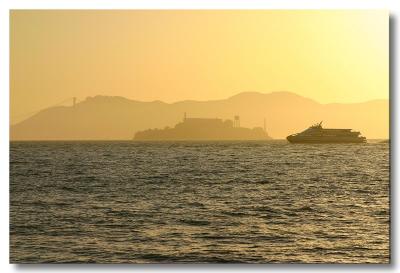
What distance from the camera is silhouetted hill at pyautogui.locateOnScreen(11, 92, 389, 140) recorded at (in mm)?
5535

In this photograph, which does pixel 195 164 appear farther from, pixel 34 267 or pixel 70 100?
pixel 34 267

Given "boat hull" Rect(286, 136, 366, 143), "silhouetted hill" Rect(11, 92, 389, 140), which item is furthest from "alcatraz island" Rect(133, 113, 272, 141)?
"boat hull" Rect(286, 136, 366, 143)

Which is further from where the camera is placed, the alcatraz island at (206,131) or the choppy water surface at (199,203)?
the alcatraz island at (206,131)

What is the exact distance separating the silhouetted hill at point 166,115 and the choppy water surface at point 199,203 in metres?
0.10

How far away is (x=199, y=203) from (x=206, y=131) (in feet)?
1.74

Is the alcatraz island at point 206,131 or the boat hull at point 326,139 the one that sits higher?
the alcatraz island at point 206,131

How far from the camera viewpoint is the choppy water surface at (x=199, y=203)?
17.9ft

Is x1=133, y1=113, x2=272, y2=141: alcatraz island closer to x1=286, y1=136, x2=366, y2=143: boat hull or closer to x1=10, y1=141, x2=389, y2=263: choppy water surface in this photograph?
x1=10, y1=141, x2=389, y2=263: choppy water surface

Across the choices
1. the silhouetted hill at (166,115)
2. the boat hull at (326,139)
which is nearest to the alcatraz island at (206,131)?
the silhouetted hill at (166,115)

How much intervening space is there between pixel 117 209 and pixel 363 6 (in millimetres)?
2315

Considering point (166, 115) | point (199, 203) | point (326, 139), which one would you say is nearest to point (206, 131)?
point (166, 115)

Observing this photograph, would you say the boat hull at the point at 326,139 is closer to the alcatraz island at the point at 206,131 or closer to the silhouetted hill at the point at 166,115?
the silhouetted hill at the point at 166,115

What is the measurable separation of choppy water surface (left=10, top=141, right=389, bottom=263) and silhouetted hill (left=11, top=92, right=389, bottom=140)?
0.10 metres

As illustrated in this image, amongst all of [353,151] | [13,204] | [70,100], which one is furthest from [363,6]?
[13,204]
